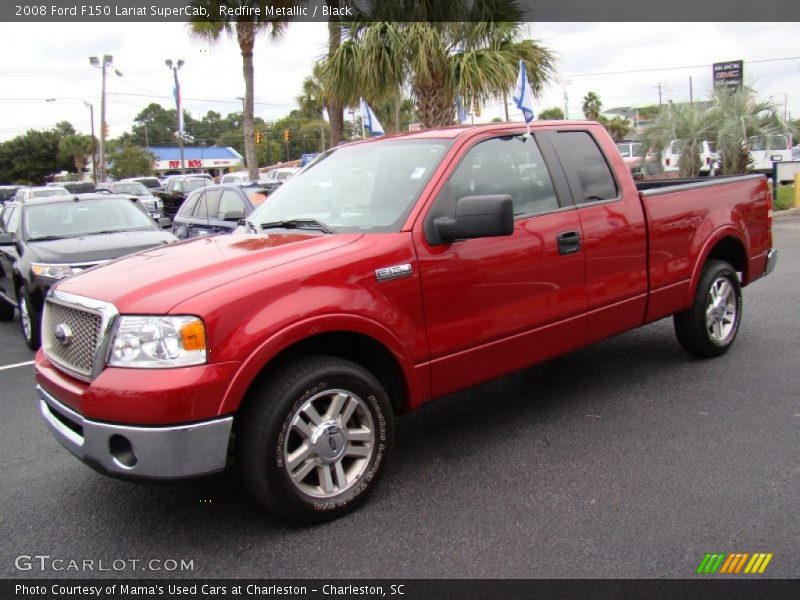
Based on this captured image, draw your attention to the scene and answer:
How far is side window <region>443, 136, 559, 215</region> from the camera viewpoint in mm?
4105

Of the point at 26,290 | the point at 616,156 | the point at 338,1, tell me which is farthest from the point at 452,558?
the point at 338,1

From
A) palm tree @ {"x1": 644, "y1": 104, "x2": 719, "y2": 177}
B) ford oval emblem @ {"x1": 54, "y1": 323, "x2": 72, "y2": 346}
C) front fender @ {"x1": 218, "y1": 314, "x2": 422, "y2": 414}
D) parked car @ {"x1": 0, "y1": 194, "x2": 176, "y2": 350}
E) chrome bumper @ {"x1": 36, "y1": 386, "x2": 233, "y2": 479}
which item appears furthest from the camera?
palm tree @ {"x1": 644, "y1": 104, "x2": 719, "y2": 177}

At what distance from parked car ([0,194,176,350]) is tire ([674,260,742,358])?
5.40 meters

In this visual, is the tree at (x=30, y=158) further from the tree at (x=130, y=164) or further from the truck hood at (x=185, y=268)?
the truck hood at (x=185, y=268)

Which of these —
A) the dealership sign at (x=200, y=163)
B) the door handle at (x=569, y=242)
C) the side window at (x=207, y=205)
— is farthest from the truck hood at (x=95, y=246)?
the dealership sign at (x=200, y=163)

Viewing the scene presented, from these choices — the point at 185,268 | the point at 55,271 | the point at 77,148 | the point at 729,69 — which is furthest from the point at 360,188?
the point at 77,148

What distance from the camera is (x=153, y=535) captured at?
3.40 m

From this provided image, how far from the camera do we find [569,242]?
4.37 metres

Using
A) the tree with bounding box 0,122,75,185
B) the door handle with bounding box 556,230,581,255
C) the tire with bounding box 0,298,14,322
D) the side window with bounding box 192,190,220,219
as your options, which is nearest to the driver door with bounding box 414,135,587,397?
the door handle with bounding box 556,230,581,255

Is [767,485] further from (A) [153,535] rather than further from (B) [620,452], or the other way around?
(A) [153,535]

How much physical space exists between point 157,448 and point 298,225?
5.44 feet

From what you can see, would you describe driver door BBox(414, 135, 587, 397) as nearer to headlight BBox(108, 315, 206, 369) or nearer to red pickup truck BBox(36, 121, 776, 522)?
red pickup truck BBox(36, 121, 776, 522)

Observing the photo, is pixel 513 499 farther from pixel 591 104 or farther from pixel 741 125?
pixel 591 104

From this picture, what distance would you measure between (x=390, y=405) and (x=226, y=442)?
2.97 feet
